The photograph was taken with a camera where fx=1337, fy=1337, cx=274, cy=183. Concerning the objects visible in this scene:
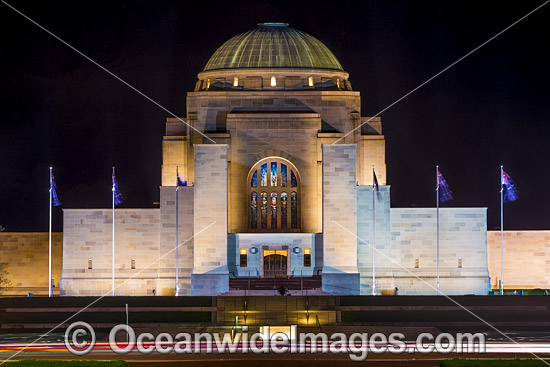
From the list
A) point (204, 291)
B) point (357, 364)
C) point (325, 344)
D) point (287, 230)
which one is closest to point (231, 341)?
point (325, 344)

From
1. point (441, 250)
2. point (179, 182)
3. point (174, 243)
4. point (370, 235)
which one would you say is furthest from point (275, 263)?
point (441, 250)

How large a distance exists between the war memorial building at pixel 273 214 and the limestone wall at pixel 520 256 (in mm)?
2590

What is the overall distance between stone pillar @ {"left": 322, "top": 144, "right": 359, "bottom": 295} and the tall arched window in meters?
3.86

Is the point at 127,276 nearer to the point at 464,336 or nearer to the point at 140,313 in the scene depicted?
the point at 140,313

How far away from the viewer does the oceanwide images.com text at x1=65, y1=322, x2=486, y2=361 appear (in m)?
51.9

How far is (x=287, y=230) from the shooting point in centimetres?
7419

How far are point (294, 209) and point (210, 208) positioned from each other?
580cm

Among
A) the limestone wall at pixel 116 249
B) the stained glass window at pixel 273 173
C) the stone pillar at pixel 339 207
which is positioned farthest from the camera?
the stained glass window at pixel 273 173

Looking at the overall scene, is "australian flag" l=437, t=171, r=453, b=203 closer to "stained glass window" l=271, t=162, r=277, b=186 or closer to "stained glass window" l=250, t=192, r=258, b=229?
"stained glass window" l=271, t=162, r=277, b=186

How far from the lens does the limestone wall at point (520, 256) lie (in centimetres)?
7506

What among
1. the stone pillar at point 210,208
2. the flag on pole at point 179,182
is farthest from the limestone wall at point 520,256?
the flag on pole at point 179,182

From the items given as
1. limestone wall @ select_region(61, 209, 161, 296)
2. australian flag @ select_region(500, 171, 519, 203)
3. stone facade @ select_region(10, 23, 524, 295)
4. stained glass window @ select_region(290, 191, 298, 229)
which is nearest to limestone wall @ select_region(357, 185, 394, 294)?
stone facade @ select_region(10, 23, 524, 295)

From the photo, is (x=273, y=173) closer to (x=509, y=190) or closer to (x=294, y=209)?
(x=294, y=209)

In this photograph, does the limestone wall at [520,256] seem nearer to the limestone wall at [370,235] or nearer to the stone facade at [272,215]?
the stone facade at [272,215]
